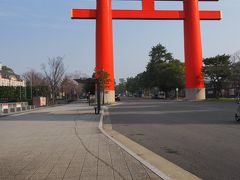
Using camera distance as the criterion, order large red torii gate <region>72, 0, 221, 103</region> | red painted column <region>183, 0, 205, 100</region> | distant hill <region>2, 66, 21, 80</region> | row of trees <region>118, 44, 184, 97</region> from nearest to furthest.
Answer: large red torii gate <region>72, 0, 221, 103</region> < red painted column <region>183, 0, 205, 100</region> < row of trees <region>118, 44, 184, 97</region> < distant hill <region>2, 66, 21, 80</region>

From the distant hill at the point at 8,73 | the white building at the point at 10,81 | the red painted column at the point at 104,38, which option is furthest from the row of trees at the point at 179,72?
the distant hill at the point at 8,73

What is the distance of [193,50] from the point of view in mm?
66812

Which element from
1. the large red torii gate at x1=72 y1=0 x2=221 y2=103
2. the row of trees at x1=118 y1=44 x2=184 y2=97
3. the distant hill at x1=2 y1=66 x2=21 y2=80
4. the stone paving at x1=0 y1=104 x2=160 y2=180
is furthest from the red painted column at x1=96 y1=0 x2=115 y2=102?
the distant hill at x1=2 y1=66 x2=21 y2=80

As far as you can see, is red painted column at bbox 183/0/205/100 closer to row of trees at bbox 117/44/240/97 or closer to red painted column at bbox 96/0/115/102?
row of trees at bbox 117/44/240/97

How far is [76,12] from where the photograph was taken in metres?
61.2

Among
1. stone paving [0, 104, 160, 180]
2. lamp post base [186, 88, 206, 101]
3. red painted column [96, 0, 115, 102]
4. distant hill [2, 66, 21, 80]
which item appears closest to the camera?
stone paving [0, 104, 160, 180]

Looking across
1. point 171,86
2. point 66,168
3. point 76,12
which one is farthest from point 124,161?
point 171,86

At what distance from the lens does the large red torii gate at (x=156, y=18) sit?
61.8 meters

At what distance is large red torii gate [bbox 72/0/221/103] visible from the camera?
61.8 meters

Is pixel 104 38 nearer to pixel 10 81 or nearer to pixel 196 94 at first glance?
pixel 196 94

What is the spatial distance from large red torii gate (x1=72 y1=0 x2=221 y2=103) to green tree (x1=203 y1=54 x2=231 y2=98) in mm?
1997

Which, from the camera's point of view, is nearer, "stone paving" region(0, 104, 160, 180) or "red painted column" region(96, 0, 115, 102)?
"stone paving" region(0, 104, 160, 180)

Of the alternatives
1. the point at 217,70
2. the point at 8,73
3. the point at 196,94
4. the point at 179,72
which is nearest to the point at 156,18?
the point at 217,70

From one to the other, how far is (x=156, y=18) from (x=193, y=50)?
925 cm
